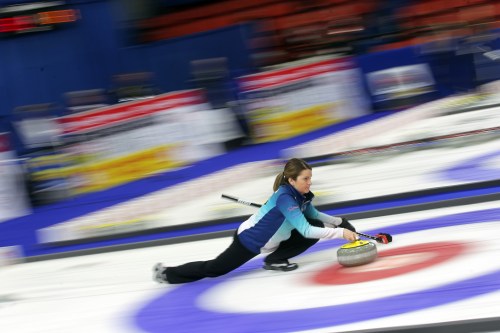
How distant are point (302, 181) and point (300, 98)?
5506mm

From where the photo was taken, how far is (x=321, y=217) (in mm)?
6082

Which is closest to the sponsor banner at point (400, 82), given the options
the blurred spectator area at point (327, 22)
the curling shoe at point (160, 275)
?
the blurred spectator area at point (327, 22)

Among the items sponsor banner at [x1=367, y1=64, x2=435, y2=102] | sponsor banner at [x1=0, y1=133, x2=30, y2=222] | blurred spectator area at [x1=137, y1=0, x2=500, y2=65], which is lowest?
sponsor banner at [x1=0, y1=133, x2=30, y2=222]

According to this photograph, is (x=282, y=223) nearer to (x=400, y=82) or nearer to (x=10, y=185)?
(x=10, y=185)

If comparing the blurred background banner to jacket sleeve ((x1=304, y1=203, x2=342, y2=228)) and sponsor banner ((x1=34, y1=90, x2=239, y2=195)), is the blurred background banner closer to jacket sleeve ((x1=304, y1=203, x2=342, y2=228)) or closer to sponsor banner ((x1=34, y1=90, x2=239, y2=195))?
sponsor banner ((x1=34, y1=90, x2=239, y2=195))

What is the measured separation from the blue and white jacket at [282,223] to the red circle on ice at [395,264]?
0.86 feet

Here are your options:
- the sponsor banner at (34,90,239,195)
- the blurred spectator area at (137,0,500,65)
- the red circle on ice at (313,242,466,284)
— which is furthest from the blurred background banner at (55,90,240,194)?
the red circle on ice at (313,242,466,284)

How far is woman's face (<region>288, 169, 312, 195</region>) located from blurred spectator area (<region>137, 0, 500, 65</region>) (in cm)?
593

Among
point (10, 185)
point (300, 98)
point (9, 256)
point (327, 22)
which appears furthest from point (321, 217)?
point (327, 22)

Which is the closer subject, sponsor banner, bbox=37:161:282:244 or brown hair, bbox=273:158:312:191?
brown hair, bbox=273:158:312:191

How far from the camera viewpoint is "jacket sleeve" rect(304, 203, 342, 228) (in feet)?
19.7

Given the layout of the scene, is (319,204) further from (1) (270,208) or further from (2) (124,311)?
(2) (124,311)

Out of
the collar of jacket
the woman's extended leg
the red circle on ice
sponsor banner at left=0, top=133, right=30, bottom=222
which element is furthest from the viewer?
sponsor banner at left=0, top=133, right=30, bottom=222

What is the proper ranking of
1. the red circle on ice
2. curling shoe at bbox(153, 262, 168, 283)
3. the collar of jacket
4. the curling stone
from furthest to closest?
curling shoe at bbox(153, 262, 168, 283) → the collar of jacket → the curling stone → the red circle on ice
